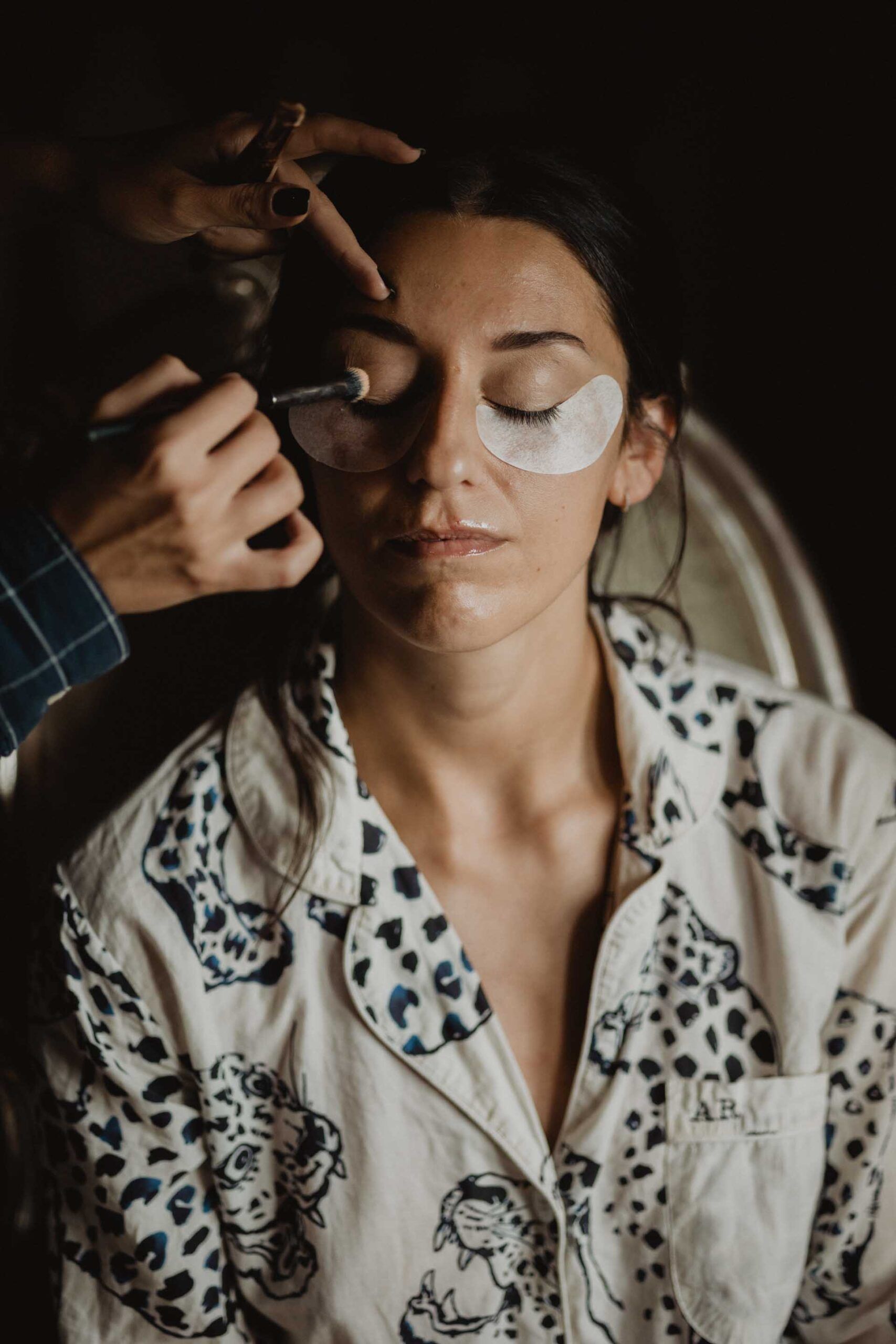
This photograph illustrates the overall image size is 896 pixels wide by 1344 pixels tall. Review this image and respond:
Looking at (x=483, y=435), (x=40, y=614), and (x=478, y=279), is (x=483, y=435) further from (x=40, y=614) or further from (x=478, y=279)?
(x=40, y=614)

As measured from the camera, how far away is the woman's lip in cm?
78

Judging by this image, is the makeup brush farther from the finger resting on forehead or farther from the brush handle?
the finger resting on forehead

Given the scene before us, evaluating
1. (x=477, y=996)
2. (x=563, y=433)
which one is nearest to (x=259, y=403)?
(x=563, y=433)

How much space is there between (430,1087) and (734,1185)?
277 millimetres

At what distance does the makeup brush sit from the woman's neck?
230 mm

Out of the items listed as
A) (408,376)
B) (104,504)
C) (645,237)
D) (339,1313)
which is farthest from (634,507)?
(339,1313)

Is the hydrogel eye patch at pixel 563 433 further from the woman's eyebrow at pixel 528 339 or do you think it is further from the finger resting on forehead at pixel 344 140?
the finger resting on forehead at pixel 344 140

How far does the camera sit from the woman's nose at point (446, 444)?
0.74 m

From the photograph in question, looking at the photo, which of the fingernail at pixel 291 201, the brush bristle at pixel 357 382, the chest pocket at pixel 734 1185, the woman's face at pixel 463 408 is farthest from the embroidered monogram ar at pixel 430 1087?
the fingernail at pixel 291 201

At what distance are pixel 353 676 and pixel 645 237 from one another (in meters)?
0.44

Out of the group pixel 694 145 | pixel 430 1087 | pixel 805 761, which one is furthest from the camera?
pixel 694 145

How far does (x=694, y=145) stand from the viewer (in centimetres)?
146

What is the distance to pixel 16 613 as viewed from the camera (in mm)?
618

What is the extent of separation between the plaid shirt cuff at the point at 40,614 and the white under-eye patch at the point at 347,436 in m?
0.22
